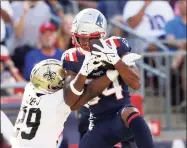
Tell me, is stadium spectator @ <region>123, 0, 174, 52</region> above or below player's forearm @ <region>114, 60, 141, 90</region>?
below

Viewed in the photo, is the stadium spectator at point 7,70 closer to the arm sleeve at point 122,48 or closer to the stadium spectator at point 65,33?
the stadium spectator at point 65,33

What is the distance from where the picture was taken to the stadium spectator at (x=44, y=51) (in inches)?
361

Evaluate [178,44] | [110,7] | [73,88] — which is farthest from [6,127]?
[110,7]

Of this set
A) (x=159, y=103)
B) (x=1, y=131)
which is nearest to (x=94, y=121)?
(x=1, y=131)

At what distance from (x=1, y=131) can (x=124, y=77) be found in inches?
73.8

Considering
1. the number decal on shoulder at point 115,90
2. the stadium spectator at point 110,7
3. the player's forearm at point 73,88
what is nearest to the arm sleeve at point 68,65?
the player's forearm at point 73,88

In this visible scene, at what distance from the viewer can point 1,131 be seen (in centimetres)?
706

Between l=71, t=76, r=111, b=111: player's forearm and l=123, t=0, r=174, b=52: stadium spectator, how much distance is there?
13.6 ft

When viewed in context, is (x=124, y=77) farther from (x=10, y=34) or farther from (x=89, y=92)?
(x=10, y=34)

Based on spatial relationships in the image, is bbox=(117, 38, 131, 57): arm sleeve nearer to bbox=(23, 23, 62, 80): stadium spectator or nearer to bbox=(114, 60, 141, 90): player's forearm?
bbox=(114, 60, 141, 90): player's forearm

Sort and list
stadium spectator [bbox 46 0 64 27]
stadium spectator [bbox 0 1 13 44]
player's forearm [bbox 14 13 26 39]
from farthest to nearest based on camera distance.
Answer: stadium spectator [bbox 46 0 64 27]
player's forearm [bbox 14 13 26 39]
stadium spectator [bbox 0 1 13 44]

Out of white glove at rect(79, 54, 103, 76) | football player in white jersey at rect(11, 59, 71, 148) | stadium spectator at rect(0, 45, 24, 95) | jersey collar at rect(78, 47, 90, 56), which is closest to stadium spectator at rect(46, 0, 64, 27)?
stadium spectator at rect(0, 45, 24, 95)

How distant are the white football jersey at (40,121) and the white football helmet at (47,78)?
7 cm

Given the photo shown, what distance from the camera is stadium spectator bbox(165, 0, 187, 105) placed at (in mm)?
9117
